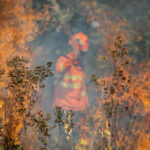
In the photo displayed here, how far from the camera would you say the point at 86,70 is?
13.3 metres

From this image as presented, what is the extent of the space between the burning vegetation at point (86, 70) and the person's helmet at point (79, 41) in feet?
1.43

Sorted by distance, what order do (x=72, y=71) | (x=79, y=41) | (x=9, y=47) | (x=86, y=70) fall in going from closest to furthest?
1. (x=9, y=47)
2. (x=72, y=71)
3. (x=79, y=41)
4. (x=86, y=70)

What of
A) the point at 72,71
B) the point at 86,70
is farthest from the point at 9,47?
the point at 86,70

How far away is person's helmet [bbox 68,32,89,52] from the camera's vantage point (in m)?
12.6

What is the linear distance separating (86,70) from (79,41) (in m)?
2.71

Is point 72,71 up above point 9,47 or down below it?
above

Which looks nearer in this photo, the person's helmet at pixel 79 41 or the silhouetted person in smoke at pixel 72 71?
the silhouetted person in smoke at pixel 72 71

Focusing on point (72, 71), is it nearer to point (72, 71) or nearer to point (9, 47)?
point (72, 71)

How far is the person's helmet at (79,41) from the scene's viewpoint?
1265cm

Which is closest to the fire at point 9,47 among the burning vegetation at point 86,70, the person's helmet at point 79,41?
the burning vegetation at point 86,70

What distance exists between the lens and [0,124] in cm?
321

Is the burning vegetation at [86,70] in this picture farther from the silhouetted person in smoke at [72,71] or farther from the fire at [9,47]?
the silhouetted person in smoke at [72,71]

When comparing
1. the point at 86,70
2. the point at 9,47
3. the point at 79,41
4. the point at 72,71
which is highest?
the point at 79,41

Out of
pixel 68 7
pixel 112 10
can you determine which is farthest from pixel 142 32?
pixel 68 7
